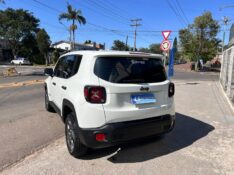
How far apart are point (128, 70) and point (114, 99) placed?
1.81 ft

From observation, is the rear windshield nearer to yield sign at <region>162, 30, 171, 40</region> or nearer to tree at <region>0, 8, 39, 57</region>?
yield sign at <region>162, 30, 171, 40</region>

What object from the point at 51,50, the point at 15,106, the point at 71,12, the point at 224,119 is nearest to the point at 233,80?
the point at 224,119

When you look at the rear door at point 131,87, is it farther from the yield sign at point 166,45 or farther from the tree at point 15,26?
the tree at point 15,26

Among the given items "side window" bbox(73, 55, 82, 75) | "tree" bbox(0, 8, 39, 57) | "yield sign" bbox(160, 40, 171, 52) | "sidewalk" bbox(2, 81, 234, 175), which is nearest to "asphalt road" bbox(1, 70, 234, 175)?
"sidewalk" bbox(2, 81, 234, 175)

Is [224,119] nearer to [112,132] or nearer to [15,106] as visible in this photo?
[112,132]

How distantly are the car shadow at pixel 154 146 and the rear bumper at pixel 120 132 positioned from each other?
493mm

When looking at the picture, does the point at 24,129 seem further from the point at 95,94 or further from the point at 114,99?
the point at 114,99

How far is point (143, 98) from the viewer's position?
12.1 ft

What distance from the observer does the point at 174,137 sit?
4.98m

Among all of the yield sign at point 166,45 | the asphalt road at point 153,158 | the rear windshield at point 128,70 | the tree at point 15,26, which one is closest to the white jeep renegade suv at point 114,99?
the rear windshield at point 128,70

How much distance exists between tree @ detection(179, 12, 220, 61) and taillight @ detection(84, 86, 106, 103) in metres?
37.4

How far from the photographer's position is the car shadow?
3929 mm

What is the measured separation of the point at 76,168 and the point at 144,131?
122 centimetres

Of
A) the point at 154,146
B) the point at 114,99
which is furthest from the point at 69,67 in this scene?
the point at 154,146
